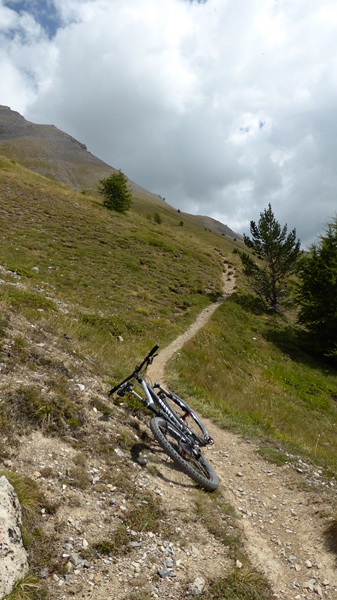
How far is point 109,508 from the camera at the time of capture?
18.2 feet

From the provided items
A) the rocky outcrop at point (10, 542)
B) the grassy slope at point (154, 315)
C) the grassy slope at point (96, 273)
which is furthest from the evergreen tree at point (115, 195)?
the rocky outcrop at point (10, 542)

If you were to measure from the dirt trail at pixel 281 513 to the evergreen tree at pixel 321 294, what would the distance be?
54.7 feet

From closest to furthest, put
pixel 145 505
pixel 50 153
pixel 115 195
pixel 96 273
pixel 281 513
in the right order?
pixel 145 505 < pixel 281 513 < pixel 96 273 < pixel 115 195 < pixel 50 153

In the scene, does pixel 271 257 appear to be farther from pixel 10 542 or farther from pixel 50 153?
pixel 50 153

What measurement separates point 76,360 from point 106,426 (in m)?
2.61

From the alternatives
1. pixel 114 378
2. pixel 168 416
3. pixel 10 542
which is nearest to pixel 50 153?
pixel 114 378

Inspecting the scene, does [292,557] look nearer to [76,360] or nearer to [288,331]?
[76,360]

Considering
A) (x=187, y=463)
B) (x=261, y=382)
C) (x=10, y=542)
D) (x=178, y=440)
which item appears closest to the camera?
(x=10, y=542)

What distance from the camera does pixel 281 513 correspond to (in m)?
7.36

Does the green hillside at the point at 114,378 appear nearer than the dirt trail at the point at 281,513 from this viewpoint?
Yes

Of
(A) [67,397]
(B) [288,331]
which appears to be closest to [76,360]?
(A) [67,397]

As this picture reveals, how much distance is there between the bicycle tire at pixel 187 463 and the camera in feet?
23.4

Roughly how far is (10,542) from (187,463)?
4.01 meters

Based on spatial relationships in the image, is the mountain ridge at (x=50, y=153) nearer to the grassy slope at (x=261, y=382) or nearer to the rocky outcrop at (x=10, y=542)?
the grassy slope at (x=261, y=382)
